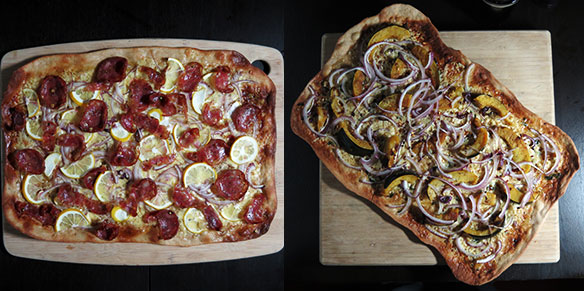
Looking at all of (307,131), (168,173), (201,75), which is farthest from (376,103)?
(168,173)

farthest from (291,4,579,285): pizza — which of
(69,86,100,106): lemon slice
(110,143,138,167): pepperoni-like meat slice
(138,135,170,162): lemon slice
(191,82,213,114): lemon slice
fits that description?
(69,86,100,106): lemon slice

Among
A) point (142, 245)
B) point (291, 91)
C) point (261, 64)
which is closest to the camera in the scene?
point (142, 245)

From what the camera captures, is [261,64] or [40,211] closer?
[40,211]

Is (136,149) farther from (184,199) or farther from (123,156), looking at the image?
(184,199)

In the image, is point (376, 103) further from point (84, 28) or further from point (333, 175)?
point (84, 28)

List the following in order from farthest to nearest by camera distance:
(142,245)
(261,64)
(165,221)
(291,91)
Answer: (291,91) < (261,64) < (142,245) < (165,221)

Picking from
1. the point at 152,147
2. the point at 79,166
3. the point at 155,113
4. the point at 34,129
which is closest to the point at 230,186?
the point at 152,147

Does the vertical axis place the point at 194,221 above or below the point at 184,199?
below

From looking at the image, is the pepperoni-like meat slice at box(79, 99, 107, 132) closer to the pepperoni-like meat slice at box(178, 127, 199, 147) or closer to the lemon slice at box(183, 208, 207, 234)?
the pepperoni-like meat slice at box(178, 127, 199, 147)
